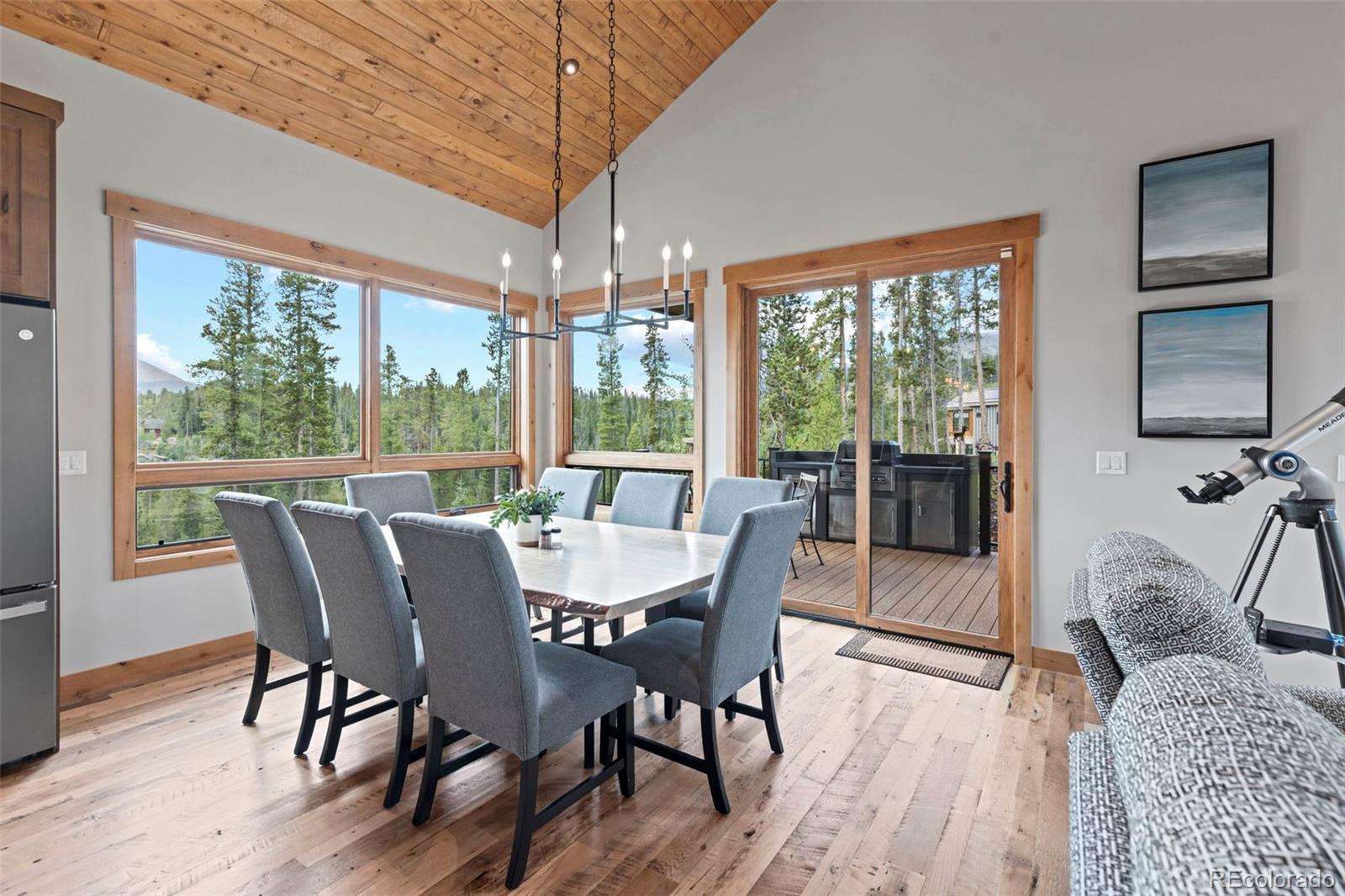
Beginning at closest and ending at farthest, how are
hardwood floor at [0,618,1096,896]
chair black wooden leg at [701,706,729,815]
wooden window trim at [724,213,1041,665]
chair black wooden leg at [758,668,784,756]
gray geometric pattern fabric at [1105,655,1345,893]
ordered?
gray geometric pattern fabric at [1105,655,1345,893]
hardwood floor at [0,618,1096,896]
chair black wooden leg at [701,706,729,815]
chair black wooden leg at [758,668,784,756]
wooden window trim at [724,213,1041,665]

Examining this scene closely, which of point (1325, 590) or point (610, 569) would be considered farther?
point (610, 569)

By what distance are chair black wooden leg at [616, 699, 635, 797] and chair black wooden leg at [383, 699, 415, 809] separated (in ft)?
2.26

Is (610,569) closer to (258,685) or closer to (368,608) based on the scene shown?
(368,608)

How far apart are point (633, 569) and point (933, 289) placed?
2.62 meters

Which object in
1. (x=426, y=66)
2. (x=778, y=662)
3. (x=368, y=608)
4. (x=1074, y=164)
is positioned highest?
(x=426, y=66)

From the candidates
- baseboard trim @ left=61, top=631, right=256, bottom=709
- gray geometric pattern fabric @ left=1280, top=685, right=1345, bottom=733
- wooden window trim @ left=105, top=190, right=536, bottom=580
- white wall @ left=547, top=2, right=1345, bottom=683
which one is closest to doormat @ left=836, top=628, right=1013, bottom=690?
white wall @ left=547, top=2, right=1345, bottom=683

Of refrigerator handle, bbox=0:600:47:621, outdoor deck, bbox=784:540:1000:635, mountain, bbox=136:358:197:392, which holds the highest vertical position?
mountain, bbox=136:358:197:392

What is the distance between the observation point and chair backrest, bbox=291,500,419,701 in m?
1.98

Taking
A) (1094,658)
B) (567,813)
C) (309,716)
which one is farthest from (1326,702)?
(309,716)

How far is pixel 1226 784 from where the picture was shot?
21.9 inches

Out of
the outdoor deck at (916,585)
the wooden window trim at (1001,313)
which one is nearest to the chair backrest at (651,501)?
the wooden window trim at (1001,313)

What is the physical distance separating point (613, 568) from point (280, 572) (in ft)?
4.10

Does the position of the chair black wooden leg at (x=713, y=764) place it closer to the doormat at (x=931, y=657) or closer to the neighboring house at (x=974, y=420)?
the doormat at (x=931, y=657)

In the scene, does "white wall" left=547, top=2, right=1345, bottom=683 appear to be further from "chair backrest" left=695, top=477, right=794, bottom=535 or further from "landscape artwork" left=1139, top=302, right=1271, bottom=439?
"chair backrest" left=695, top=477, right=794, bottom=535
